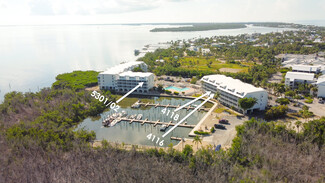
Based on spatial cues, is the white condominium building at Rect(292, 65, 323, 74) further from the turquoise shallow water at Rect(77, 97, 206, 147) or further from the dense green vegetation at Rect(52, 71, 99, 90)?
the dense green vegetation at Rect(52, 71, 99, 90)

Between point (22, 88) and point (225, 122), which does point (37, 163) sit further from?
point (22, 88)

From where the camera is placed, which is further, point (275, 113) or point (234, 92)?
point (234, 92)

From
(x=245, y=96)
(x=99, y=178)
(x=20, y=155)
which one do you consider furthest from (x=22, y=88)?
(x=245, y=96)

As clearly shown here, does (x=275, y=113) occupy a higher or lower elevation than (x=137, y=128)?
higher

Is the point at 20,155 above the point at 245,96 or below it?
below

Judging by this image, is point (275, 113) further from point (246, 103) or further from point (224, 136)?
point (224, 136)

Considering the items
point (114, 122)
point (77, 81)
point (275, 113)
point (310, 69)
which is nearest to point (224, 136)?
point (275, 113)

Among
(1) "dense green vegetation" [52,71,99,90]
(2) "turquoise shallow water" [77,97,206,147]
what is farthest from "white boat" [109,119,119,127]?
(1) "dense green vegetation" [52,71,99,90]

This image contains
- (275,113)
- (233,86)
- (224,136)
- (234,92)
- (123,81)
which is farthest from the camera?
(123,81)
